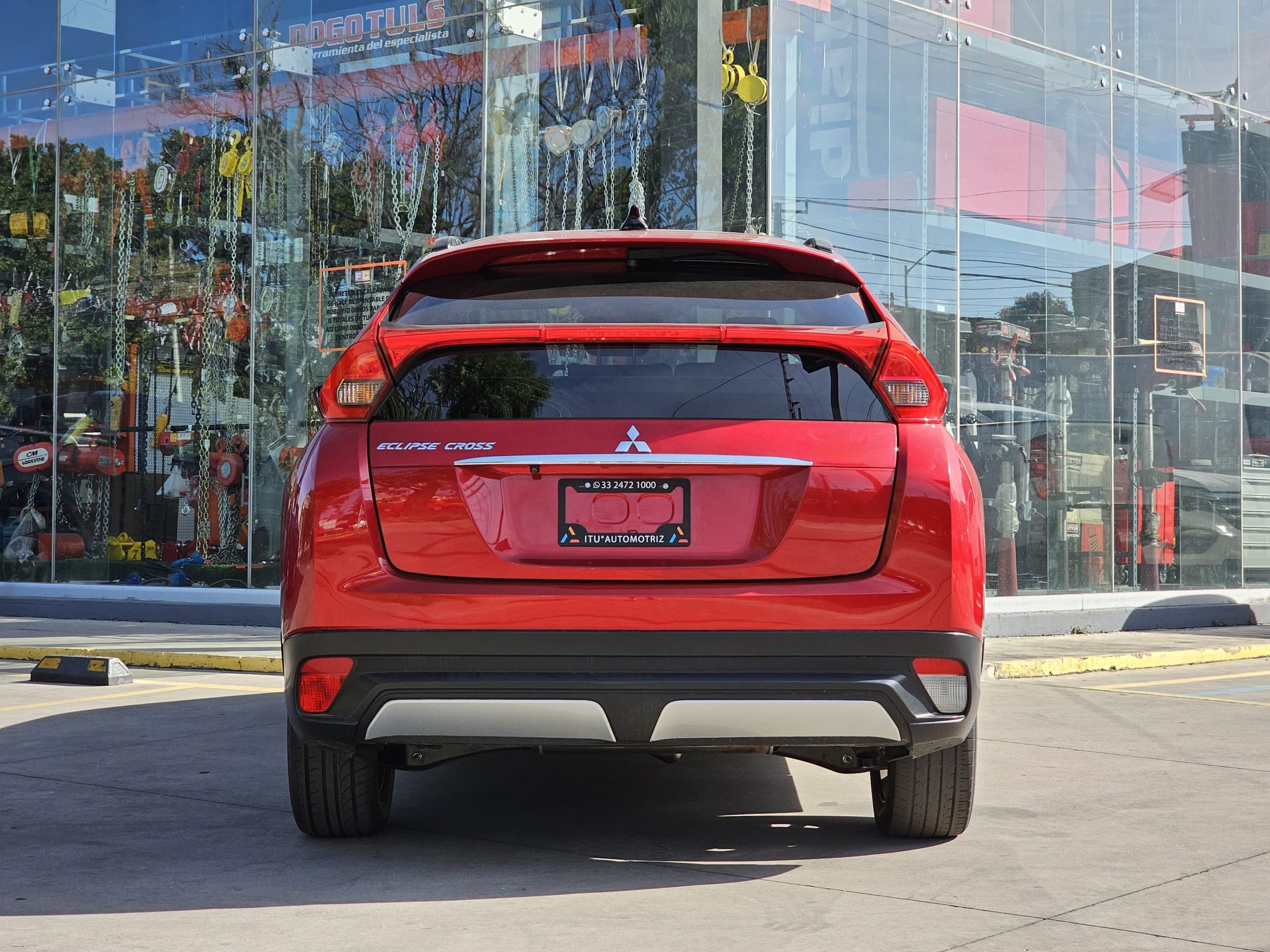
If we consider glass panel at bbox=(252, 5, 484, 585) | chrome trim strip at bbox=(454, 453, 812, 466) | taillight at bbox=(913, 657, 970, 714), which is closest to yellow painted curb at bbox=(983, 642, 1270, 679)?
taillight at bbox=(913, 657, 970, 714)

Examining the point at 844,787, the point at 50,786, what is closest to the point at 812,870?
the point at 844,787

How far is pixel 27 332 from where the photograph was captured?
1744 cm

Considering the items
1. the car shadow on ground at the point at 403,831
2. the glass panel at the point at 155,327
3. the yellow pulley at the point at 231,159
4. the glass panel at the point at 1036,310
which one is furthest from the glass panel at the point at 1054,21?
the car shadow on ground at the point at 403,831

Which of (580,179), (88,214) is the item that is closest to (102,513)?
(88,214)

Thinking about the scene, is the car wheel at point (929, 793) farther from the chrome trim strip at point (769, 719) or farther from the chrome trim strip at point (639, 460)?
the chrome trim strip at point (639, 460)

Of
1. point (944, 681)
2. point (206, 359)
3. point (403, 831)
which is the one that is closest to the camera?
point (944, 681)

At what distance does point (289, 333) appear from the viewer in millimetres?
15047

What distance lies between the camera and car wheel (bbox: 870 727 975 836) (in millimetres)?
4332

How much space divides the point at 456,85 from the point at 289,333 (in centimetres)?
312

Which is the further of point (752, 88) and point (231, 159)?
point (231, 159)

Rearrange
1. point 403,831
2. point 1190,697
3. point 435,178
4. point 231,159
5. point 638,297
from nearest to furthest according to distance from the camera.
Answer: point 638,297 < point 403,831 < point 1190,697 < point 435,178 < point 231,159

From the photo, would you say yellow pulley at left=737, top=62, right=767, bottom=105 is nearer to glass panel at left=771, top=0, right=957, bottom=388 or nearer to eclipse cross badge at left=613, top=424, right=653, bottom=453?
glass panel at left=771, top=0, right=957, bottom=388

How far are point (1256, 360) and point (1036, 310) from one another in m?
4.19

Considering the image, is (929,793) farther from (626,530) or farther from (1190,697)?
(1190,697)
